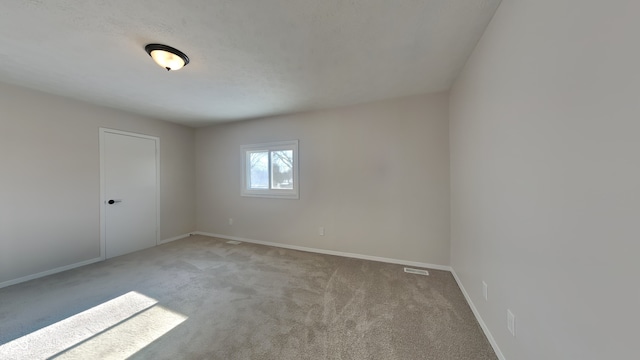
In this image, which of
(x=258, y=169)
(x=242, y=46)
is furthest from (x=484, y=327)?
(x=258, y=169)

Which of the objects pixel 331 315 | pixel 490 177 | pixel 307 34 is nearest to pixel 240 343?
pixel 331 315

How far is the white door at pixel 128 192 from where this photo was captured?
337 centimetres

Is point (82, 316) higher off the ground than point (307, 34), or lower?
lower

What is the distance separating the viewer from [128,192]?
3643 millimetres

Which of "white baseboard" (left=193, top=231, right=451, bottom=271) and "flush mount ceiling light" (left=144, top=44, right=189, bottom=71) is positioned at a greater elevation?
"flush mount ceiling light" (left=144, top=44, right=189, bottom=71)

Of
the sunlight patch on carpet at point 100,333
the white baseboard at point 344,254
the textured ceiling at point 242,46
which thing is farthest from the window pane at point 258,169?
the sunlight patch on carpet at point 100,333

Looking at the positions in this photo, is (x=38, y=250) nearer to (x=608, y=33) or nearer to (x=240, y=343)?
(x=240, y=343)

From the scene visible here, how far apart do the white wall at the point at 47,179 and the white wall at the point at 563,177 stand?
197 inches

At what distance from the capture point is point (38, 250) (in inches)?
108

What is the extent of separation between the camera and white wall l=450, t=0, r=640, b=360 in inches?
26.0

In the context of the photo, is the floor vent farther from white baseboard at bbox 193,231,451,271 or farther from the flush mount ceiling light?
the flush mount ceiling light

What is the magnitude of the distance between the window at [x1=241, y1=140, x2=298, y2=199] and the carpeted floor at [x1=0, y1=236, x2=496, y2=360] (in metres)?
1.33

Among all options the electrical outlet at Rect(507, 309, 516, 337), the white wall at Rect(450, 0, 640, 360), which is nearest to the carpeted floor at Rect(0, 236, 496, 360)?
the electrical outlet at Rect(507, 309, 516, 337)

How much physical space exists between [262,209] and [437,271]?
304 centimetres
